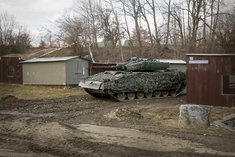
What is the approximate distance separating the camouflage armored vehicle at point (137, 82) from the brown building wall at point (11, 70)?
14.7 meters

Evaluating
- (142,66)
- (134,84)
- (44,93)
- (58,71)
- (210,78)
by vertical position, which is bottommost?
(44,93)

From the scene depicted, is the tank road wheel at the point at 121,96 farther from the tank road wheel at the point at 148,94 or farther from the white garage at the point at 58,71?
the white garage at the point at 58,71

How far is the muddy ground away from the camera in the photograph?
1015 centimetres

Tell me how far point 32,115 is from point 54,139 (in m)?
5.14

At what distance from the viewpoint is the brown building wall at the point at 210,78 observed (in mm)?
18938

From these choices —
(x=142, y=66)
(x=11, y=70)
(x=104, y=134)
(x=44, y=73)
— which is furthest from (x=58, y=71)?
(x=104, y=134)

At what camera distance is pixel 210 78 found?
63.3 feet

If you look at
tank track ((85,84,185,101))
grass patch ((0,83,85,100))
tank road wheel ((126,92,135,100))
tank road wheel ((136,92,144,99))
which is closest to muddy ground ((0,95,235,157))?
tank track ((85,84,185,101))

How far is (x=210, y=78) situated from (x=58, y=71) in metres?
15.7

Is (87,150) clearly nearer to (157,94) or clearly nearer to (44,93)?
(157,94)

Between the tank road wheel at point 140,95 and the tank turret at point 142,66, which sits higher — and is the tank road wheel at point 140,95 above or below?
below

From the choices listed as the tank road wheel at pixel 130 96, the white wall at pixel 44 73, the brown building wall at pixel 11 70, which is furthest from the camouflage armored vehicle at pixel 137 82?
the brown building wall at pixel 11 70

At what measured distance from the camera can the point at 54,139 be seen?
11742mm

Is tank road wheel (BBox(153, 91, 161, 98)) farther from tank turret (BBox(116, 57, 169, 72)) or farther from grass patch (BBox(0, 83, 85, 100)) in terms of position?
grass patch (BBox(0, 83, 85, 100))
